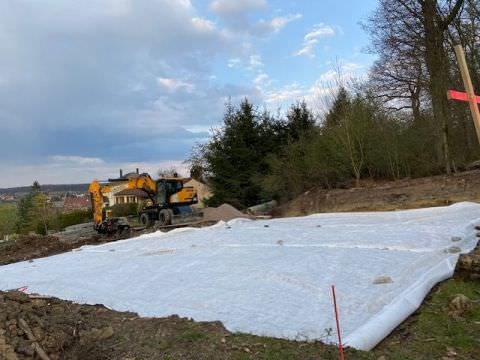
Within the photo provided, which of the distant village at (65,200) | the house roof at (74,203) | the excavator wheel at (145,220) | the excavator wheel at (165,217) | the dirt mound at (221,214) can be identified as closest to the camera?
the dirt mound at (221,214)

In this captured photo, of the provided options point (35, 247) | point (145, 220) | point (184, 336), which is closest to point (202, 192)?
point (145, 220)

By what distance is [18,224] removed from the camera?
39281 millimetres

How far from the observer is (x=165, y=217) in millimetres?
15570

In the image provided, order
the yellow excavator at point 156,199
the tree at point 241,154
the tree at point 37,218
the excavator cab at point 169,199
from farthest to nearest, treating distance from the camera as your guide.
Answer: the tree at point 37,218
the tree at point 241,154
the excavator cab at point 169,199
the yellow excavator at point 156,199

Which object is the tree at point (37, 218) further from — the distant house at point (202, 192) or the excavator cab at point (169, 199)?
the excavator cab at point (169, 199)

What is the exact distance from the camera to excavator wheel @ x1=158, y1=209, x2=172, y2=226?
15445 millimetres

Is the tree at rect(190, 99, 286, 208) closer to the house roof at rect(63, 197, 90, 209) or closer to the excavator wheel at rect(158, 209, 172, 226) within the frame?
the excavator wheel at rect(158, 209, 172, 226)

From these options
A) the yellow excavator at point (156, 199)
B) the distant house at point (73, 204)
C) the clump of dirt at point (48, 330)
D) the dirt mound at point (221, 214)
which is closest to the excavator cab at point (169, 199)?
the yellow excavator at point (156, 199)

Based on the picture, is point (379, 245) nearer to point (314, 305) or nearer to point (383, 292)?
point (383, 292)

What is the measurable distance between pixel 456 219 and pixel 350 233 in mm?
2091

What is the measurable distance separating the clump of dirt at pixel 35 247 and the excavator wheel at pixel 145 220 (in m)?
2.06

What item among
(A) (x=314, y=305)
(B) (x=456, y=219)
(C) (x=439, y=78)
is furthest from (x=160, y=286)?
(C) (x=439, y=78)

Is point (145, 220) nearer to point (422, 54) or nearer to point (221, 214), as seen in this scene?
point (221, 214)

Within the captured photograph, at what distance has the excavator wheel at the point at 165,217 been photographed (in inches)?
608
